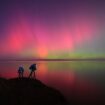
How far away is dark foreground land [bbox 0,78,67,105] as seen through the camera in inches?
1050

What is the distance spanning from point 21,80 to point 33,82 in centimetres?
203

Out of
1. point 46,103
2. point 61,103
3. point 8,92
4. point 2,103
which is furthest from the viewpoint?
point 61,103

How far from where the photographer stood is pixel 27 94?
29203 millimetres

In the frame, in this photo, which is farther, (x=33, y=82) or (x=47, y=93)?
(x=33, y=82)

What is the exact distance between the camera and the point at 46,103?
2966 centimetres

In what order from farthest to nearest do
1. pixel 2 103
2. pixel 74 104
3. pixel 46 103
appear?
pixel 74 104 → pixel 46 103 → pixel 2 103

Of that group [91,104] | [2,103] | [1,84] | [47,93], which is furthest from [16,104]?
[91,104]

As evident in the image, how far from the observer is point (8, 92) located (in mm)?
27328

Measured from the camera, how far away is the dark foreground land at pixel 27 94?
2666 cm

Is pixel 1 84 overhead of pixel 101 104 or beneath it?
overhead

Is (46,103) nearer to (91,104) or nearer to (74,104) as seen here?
(74,104)

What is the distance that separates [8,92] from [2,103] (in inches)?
85.9

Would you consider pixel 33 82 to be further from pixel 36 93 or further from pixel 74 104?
pixel 74 104

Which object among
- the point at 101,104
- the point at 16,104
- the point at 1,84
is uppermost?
the point at 1,84
